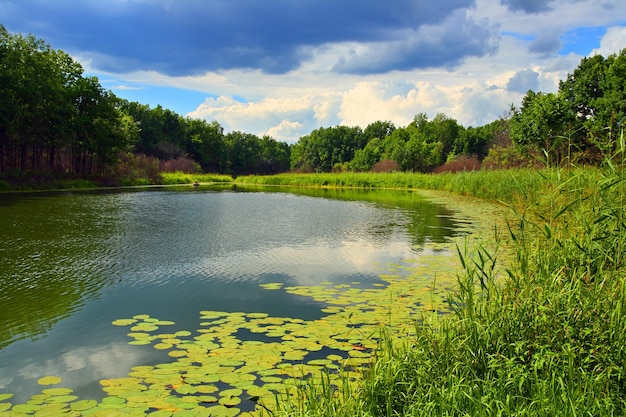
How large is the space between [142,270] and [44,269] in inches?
63.9

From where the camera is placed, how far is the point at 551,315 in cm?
381

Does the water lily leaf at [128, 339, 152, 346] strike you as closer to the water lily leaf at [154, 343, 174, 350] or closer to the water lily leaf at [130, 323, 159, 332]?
the water lily leaf at [154, 343, 174, 350]

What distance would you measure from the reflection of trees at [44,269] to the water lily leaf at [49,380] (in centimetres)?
115

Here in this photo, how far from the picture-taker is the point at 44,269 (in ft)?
26.6

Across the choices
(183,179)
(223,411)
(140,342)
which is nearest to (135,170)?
(183,179)

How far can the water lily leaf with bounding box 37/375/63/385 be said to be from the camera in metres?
4.07

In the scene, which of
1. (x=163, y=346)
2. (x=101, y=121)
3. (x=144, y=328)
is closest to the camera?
(x=163, y=346)

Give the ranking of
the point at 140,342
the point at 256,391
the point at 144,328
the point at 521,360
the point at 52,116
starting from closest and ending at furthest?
1. the point at 521,360
2. the point at 256,391
3. the point at 140,342
4. the point at 144,328
5. the point at 52,116

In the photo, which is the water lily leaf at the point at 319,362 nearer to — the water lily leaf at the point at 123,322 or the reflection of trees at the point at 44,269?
the water lily leaf at the point at 123,322

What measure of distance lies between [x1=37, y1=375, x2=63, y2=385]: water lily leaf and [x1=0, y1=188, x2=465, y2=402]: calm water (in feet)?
0.24

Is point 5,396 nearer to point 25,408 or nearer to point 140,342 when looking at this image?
point 25,408

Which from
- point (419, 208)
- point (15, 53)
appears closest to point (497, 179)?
point (419, 208)

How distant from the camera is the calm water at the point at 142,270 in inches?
187

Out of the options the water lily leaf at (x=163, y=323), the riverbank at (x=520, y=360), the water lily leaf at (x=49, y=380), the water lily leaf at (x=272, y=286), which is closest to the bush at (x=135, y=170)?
the water lily leaf at (x=272, y=286)
